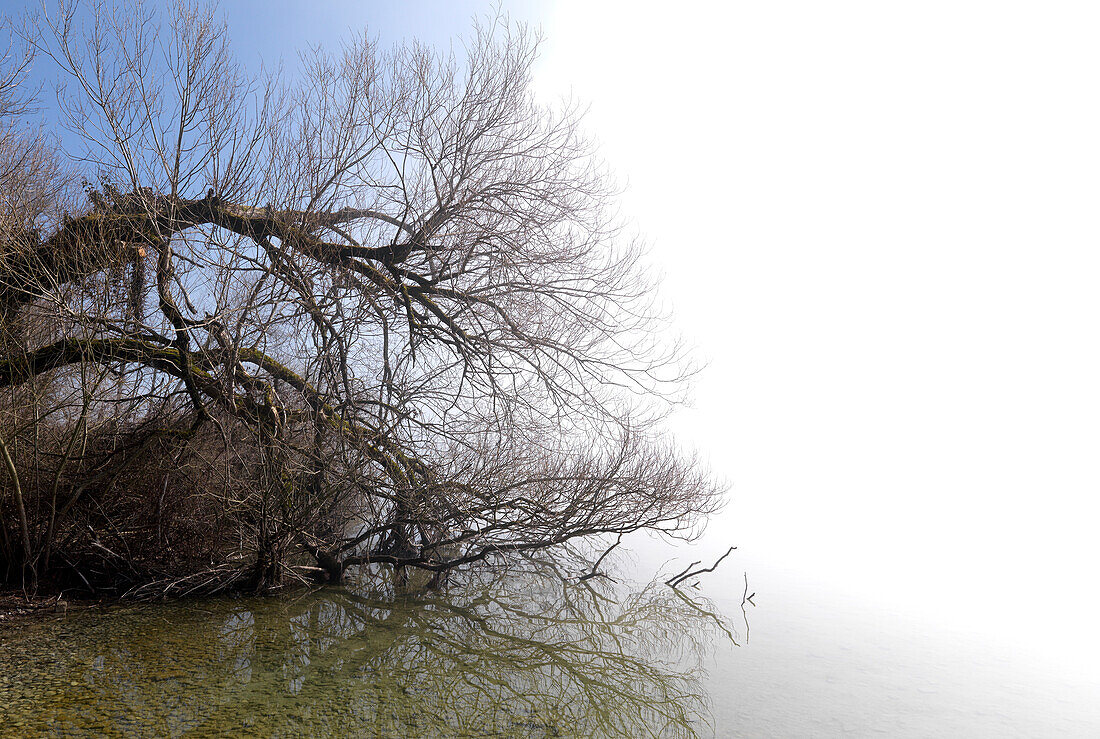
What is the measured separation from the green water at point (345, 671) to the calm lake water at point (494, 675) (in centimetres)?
2

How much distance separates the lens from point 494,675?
17.1 ft

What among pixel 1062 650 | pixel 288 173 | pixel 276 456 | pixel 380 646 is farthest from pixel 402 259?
pixel 1062 650

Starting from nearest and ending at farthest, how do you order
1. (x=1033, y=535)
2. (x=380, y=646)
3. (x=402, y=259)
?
(x=380, y=646) < (x=402, y=259) < (x=1033, y=535)

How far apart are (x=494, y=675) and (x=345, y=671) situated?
1.09 metres

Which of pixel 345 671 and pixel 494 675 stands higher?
pixel 345 671

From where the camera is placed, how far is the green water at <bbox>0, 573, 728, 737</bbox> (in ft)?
12.7

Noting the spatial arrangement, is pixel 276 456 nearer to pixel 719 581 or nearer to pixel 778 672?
pixel 778 672

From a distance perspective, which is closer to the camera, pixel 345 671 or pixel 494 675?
pixel 345 671

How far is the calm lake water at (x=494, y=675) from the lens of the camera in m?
4.02

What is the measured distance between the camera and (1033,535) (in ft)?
95.5

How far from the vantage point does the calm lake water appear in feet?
13.2

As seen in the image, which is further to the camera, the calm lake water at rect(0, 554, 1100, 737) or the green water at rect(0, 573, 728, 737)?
the calm lake water at rect(0, 554, 1100, 737)

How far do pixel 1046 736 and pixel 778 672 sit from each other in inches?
76.5

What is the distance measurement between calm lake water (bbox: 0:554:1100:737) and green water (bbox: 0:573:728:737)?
0.7 inches
